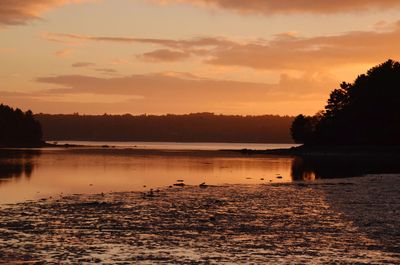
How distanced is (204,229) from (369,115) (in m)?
145

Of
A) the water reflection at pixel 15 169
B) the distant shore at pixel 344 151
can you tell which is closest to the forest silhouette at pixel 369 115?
the distant shore at pixel 344 151

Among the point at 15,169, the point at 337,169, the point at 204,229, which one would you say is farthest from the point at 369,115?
the point at 204,229

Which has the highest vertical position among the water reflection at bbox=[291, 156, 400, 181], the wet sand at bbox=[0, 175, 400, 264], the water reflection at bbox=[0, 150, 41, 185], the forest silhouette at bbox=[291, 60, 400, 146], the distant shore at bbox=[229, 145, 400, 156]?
the forest silhouette at bbox=[291, 60, 400, 146]

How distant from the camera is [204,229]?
94.4 ft

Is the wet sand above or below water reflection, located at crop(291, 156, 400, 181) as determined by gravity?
above

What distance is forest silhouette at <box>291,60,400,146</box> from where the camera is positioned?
159363 millimetres

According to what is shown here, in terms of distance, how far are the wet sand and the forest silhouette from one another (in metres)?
120

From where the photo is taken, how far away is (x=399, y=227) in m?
28.8

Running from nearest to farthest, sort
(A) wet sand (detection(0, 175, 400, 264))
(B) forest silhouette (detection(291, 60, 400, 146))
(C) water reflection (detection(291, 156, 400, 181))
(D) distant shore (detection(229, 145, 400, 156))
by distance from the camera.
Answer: (A) wet sand (detection(0, 175, 400, 264)), (C) water reflection (detection(291, 156, 400, 181)), (D) distant shore (detection(229, 145, 400, 156)), (B) forest silhouette (detection(291, 60, 400, 146))

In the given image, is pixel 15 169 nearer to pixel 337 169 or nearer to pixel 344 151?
pixel 337 169

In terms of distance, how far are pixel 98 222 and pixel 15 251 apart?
8.41 m

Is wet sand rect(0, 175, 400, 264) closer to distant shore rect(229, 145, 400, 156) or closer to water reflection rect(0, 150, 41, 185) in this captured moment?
water reflection rect(0, 150, 41, 185)

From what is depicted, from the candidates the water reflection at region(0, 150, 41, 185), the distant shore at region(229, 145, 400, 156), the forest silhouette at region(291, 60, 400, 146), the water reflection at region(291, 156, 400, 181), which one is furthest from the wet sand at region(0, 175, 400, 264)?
the forest silhouette at region(291, 60, 400, 146)

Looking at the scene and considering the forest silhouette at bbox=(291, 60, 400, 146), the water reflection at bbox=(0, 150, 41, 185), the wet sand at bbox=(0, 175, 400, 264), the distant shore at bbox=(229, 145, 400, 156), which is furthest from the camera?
the forest silhouette at bbox=(291, 60, 400, 146)
